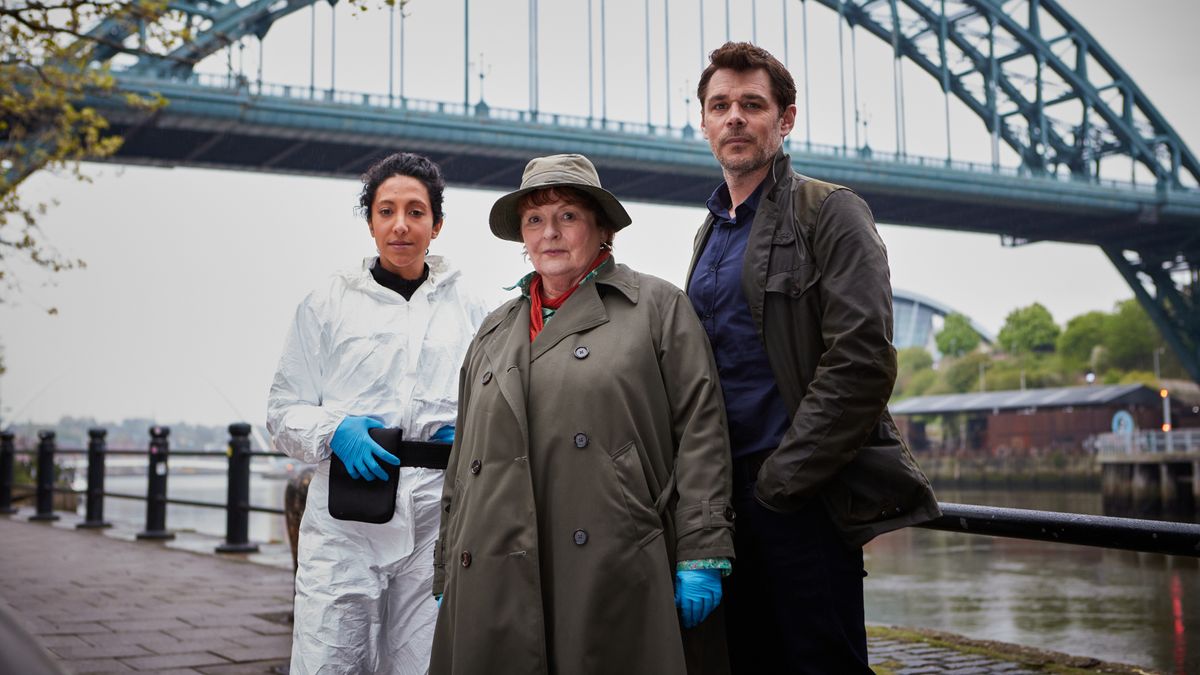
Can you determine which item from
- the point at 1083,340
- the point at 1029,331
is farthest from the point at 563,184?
the point at 1029,331

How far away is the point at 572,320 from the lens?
1.97 meters

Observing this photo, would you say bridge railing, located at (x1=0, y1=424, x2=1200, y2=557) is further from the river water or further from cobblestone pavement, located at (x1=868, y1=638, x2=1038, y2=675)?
cobblestone pavement, located at (x1=868, y1=638, x2=1038, y2=675)

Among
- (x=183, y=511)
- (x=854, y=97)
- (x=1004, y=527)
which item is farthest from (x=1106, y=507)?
(x=1004, y=527)

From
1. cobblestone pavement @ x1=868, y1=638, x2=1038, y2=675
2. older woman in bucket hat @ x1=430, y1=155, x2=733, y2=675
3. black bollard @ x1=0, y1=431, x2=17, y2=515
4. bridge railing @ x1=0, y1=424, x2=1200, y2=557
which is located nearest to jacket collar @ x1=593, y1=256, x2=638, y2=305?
older woman in bucket hat @ x1=430, y1=155, x2=733, y2=675

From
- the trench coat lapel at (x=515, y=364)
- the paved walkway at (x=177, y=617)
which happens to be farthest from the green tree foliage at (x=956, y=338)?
Result: the trench coat lapel at (x=515, y=364)

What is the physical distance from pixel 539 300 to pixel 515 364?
179mm

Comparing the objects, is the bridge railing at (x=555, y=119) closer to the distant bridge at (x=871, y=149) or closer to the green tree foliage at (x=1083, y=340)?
the distant bridge at (x=871, y=149)

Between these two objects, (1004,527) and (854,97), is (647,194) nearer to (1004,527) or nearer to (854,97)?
(854,97)

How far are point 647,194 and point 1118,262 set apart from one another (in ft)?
51.7

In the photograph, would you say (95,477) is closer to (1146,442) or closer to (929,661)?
(929,661)

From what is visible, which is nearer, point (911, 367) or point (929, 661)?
point (929, 661)

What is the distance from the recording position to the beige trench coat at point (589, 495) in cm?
Answer: 179

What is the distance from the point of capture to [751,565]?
1.97m

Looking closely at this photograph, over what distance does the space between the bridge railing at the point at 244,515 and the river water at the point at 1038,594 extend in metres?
0.63
